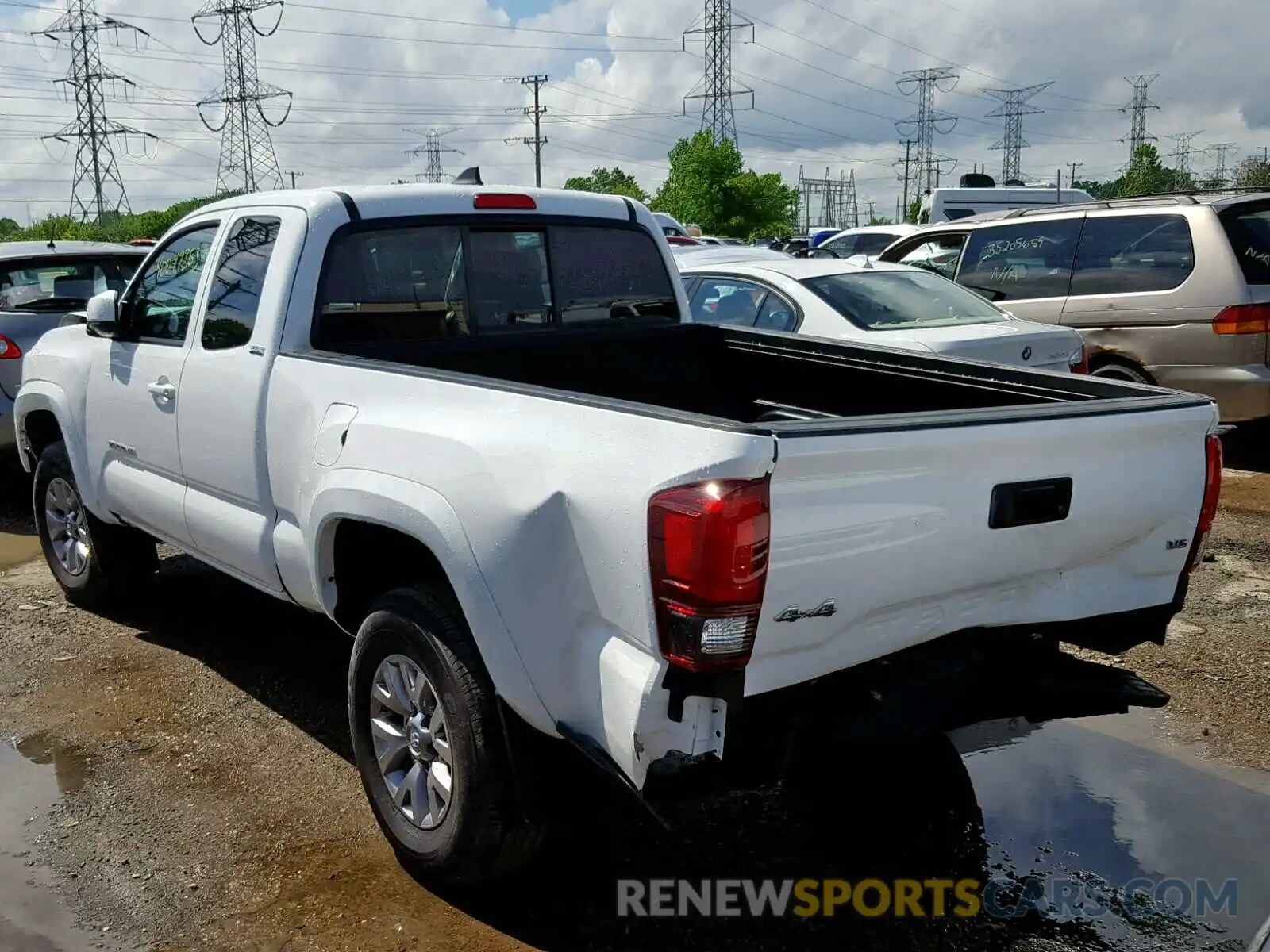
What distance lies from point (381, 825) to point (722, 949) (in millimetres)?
1064

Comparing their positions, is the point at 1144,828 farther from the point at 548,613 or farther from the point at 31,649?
the point at 31,649

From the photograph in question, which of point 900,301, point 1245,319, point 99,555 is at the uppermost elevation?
point 900,301

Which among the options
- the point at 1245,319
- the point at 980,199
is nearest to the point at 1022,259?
the point at 1245,319

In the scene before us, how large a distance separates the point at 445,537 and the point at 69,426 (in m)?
3.12

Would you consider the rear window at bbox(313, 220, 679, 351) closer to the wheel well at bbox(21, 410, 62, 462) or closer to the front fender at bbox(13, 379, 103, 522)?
the front fender at bbox(13, 379, 103, 522)

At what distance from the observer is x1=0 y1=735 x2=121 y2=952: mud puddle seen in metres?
3.28

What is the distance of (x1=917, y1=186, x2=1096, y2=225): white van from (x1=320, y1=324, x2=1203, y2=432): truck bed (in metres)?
17.1

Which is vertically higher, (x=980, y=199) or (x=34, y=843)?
(x=980, y=199)

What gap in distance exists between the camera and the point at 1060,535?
3.02 meters

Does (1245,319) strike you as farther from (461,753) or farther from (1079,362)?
(461,753)

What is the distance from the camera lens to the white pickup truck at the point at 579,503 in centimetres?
260

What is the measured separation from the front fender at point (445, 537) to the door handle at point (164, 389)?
51.6 inches

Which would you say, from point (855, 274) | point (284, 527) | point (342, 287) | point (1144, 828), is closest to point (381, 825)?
point (284, 527)

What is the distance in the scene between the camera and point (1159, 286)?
332 inches
